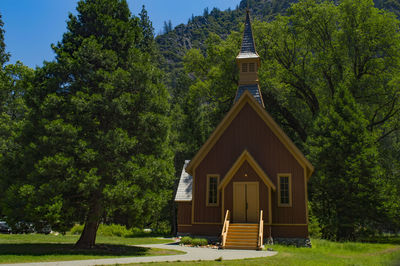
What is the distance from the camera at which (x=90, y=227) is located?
54.0 feet

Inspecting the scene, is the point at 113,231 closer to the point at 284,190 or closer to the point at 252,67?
the point at 284,190

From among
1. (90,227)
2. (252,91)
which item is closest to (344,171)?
(252,91)

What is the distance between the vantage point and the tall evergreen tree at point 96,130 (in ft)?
46.6

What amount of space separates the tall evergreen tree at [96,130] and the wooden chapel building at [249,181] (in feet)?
16.8

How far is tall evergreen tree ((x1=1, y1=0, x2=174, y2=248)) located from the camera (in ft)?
46.6

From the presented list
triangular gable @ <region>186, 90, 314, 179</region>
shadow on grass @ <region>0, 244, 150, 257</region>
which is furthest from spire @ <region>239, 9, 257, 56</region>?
shadow on grass @ <region>0, 244, 150, 257</region>

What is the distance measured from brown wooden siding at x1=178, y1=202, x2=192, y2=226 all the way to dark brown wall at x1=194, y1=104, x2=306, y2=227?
2893mm

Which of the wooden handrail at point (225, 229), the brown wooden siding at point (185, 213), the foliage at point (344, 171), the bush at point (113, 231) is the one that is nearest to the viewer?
the wooden handrail at point (225, 229)

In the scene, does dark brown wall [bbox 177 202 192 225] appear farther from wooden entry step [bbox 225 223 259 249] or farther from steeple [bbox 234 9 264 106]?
steeple [bbox 234 9 264 106]

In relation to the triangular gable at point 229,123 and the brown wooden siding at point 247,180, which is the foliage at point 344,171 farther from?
the brown wooden siding at point 247,180

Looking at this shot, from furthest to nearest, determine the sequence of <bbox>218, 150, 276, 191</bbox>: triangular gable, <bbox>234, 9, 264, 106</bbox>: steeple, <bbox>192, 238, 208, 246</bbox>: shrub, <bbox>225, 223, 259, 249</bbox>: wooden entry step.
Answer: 1. <bbox>234, 9, 264, 106</bbox>: steeple
2. <bbox>218, 150, 276, 191</bbox>: triangular gable
3. <bbox>192, 238, 208, 246</bbox>: shrub
4. <bbox>225, 223, 259, 249</bbox>: wooden entry step

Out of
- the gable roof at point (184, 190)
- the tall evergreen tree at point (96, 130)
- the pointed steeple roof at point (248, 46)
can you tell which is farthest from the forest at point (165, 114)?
the pointed steeple roof at point (248, 46)

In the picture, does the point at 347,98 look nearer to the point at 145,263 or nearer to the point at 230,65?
the point at 230,65

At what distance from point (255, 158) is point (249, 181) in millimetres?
1891
